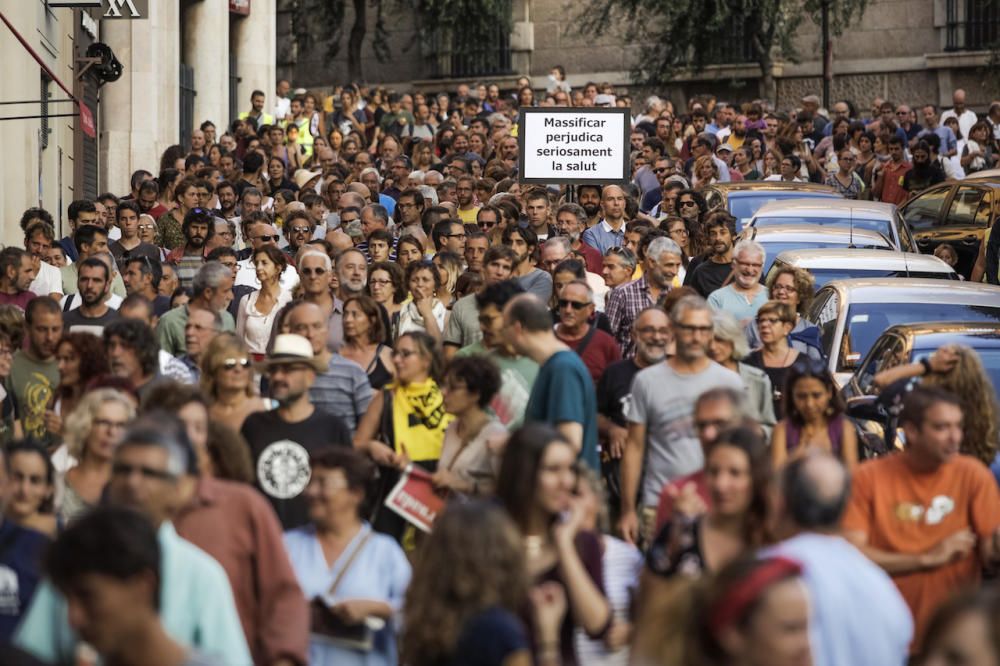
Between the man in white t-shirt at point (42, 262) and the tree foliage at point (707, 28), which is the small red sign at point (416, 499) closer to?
the man in white t-shirt at point (42, 262)

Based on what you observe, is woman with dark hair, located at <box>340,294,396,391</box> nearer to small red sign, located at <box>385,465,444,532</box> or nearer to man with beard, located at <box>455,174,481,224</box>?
small red sign, located at <box>385,465,444,532</box>

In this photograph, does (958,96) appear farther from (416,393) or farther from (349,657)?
(349,657)

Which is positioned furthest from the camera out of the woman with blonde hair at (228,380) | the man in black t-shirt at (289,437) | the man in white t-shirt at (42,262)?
the man in white t-shirt at (42,262)

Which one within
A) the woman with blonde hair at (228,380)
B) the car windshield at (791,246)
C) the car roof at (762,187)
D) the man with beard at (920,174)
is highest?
the man with beard at (920,174)

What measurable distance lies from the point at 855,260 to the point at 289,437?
8491 mm

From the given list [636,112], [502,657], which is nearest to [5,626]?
[502,657]

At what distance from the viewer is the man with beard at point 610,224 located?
18.6 metres

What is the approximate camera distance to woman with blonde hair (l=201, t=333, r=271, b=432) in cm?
1015

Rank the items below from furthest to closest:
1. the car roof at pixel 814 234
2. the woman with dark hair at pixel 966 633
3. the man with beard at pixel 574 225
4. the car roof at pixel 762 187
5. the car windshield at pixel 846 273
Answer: the car roof at pixel 762 187 → the car roof at pixel 814 234 → the man with beard at pixel 574 225 → the car windshield at pixel 846 273 → the woman with dark hair at pixel 966 633

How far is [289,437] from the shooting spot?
960 cm

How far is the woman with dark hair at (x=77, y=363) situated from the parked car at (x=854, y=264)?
286 inches

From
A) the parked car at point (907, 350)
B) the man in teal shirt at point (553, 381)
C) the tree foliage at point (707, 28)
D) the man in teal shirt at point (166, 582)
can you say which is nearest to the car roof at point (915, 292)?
the parked car at point (907, 350)

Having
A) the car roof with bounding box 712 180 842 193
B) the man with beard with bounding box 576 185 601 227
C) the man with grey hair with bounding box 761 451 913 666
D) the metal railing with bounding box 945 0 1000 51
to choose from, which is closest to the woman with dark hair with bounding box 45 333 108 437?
the man with grey hair with bounding box 761 451 913 666

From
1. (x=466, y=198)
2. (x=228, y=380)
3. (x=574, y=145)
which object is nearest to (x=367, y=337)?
(x=228, y=380)
